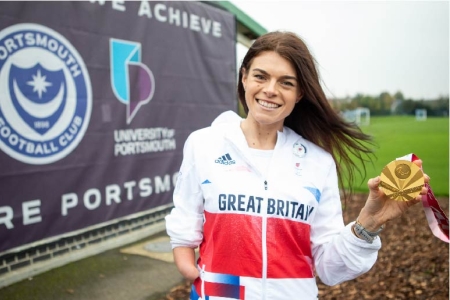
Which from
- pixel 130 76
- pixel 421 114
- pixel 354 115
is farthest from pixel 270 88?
pixel 421 114

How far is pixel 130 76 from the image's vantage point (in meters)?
5.32

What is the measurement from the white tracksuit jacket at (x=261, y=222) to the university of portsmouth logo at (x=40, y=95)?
264cm

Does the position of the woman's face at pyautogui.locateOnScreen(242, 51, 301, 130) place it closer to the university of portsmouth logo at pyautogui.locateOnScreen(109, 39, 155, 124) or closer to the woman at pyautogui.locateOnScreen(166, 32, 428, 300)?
the woman at pyautogui.locateOnScreen(166, 32, 428, 300)

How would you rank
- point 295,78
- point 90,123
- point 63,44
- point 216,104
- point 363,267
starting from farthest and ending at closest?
point 216,104, point 90,123, point 63,44, point 295,78, point 363,267

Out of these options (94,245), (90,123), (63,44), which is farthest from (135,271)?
(63,44)

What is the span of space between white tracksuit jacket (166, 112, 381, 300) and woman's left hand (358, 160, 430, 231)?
76mm

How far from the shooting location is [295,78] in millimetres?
1918

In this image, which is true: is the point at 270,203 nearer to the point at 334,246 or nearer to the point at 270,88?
the point at 334,246

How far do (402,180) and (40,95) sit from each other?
3568 mm

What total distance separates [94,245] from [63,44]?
2130 mm

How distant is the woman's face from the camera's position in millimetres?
1885

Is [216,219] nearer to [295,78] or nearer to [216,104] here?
[295,78]

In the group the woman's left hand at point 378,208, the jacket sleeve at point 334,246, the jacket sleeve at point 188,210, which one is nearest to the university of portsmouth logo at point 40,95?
the jacket sleeve at point 188,210

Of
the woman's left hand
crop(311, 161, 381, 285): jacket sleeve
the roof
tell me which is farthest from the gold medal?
the roof
